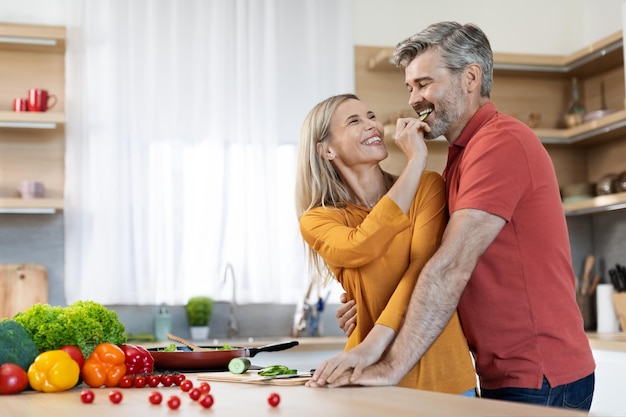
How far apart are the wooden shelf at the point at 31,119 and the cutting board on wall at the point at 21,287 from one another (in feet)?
2.50

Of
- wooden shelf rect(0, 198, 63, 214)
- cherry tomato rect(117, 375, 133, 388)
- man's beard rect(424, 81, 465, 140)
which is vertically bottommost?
cherry tomato rect(117, 375, 133, 388)

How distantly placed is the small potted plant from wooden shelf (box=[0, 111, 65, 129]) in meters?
1.23

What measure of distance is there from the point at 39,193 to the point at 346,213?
2.82 m

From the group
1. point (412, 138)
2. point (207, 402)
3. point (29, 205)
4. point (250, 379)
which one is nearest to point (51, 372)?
point (250, 379)

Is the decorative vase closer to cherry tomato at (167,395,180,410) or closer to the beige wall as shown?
Answer: the beige wall

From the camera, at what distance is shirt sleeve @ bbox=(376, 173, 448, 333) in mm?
2143

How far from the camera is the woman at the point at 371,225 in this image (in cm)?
213

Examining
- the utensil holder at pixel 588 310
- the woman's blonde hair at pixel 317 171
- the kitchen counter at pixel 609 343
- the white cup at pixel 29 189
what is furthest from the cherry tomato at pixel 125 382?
the utensil holder at pixel 588 310

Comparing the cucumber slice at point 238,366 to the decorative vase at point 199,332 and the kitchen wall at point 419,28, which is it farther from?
the kitchen wall at point 419,28

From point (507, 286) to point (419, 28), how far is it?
3.58m

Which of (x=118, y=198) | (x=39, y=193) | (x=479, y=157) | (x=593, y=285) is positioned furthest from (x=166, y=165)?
(x=479, y=157)

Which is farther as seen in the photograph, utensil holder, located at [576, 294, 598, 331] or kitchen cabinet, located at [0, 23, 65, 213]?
utensil holder, located at [576, 294, 598, 331]

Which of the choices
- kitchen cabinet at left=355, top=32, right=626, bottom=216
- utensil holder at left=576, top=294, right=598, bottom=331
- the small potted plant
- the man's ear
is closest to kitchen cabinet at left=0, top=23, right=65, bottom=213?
the small potted plant

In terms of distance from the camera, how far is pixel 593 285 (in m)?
5.20
